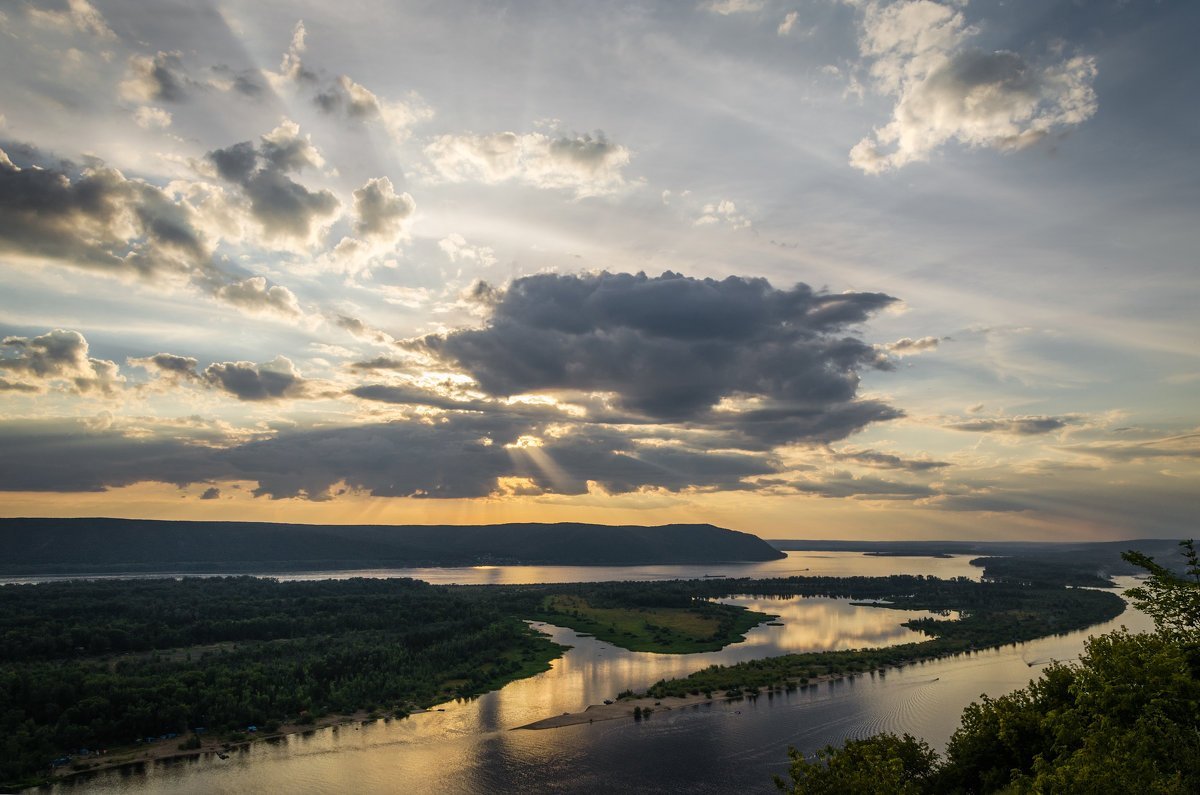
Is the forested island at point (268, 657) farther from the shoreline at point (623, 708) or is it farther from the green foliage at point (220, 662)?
the shoreline at point (623, 708)

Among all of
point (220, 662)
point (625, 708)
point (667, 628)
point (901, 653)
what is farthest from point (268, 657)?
point (901, 653)

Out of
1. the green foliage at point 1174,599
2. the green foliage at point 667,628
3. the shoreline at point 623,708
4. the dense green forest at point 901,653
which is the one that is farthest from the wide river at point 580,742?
the green foliage at point 1174,599

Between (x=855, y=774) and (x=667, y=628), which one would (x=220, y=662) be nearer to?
(x=667, y=628)

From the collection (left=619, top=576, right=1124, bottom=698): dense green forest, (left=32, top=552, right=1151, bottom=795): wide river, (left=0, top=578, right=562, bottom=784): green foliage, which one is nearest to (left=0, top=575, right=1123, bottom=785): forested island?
(left=0, top=578, right=562, bottom=784): green foliage

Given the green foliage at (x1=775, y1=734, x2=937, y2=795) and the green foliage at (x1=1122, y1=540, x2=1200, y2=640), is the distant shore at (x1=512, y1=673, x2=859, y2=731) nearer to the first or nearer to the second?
the green foliage at (x1=775, y1=734, x2=937, y2=795)

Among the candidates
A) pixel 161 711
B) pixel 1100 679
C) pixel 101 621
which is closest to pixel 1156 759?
pixel 1100 679

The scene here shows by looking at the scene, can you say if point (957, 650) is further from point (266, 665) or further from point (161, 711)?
point (161, 711)
